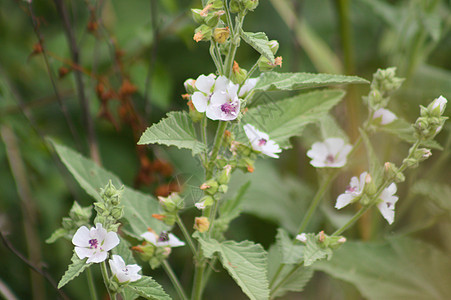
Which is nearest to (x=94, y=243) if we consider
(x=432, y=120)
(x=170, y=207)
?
(x=170, y=207)

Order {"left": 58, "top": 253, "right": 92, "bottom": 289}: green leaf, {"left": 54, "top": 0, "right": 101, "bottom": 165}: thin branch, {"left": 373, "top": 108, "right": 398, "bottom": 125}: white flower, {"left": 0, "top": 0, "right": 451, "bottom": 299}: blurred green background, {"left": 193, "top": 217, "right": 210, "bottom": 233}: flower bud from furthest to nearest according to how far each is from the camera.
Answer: {"left": 0, "top": 0, "right": 451, "bottom": 299}: blurred green background < {"left": 54, "top": 0, "right": 101, "bottom": 165}: thin branch < {"left": 373, "top": 108, "right": 398, "bottom": 125}: white flower < {"left": 193, "top": 217, "right": 210, "bottom": 233}: flower bud < {"left": 58, "top": 253, "right": 92, "bottom": 289}: green leaf

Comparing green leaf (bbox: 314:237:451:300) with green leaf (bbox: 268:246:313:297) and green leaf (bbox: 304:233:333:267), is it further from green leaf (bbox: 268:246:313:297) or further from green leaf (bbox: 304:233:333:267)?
green leaf (bbox: 304:233:333:267)

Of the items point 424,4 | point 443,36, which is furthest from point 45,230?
point 443,36

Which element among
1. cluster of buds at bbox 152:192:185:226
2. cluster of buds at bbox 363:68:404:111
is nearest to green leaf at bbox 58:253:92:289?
cluster of buds at bbox 152:192:185:226

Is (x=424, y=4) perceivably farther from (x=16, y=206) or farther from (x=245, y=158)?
(x=16, y=206)

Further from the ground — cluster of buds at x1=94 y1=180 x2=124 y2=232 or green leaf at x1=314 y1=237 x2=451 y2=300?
cluster of buds at x1=94 y1=180 x2=124 y2=232

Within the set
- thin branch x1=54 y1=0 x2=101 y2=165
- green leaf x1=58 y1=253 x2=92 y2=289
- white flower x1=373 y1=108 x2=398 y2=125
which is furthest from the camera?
thin branch x1=54 y1=0 x2=101 y2=165
